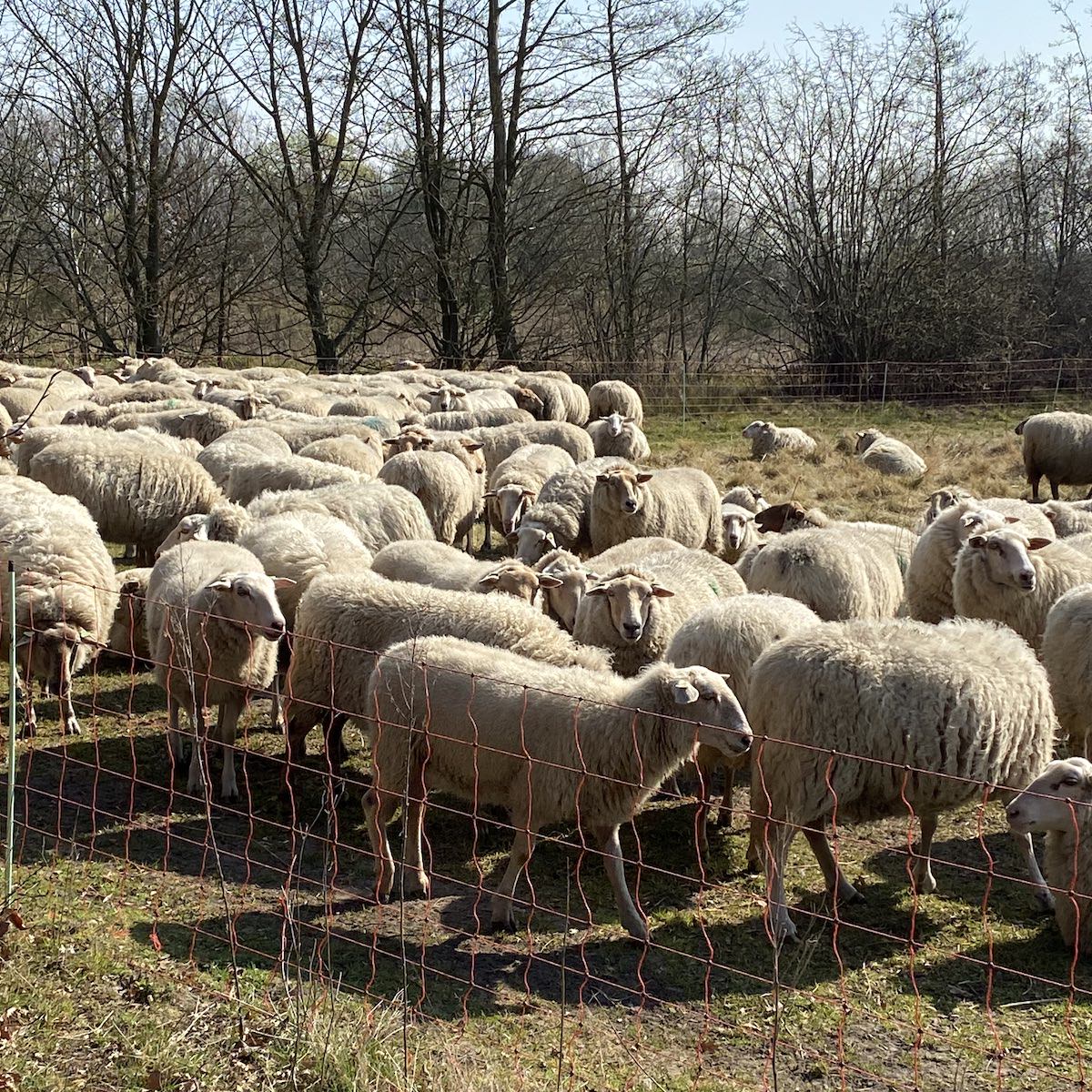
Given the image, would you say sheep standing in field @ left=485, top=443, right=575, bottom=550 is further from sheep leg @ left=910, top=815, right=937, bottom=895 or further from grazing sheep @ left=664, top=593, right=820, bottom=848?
sheep leg @ left=910, top=815, right=937, bottom=895

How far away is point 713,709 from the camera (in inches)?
192

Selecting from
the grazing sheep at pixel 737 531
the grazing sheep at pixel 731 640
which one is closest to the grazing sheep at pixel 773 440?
the grazing sheep at pixel 737 531

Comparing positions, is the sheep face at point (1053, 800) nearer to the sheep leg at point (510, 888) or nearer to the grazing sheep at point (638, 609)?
the sheep leg at point (510, 888)

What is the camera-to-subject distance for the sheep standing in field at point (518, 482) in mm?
10852

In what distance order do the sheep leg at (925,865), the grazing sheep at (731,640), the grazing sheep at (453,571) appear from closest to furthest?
the sheep leg at (925,865), the grazing sheep at (731,640), the grazing sheep at (453,571)

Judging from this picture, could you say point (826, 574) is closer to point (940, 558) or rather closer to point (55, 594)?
point (940, 558)

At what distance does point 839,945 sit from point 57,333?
83.5 feet

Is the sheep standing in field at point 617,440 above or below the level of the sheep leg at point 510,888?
above

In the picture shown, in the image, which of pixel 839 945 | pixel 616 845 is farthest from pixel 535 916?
pixel 839 945

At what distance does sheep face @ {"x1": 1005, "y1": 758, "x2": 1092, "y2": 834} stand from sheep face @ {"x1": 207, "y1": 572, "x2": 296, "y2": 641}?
3.55 m

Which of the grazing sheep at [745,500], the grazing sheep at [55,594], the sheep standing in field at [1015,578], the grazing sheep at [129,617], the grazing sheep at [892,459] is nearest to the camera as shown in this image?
the grazing sheep at [55,594]

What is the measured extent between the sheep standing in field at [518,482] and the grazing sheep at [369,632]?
4473mm

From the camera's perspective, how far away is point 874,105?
81.3 feet

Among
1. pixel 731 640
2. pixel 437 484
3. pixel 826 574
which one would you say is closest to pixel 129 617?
pixel 437 484
